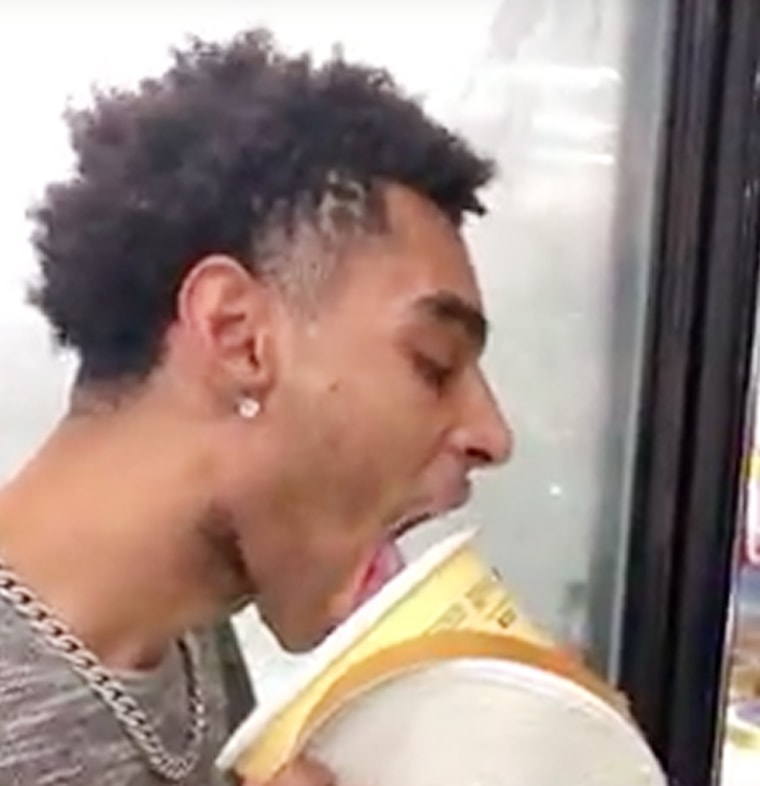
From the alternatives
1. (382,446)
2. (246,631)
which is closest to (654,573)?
(246,631)

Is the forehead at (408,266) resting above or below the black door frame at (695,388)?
above

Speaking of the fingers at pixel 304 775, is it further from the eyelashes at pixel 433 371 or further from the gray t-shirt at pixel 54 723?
the eyelashes at pixel 433 371

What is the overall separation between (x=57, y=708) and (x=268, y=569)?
11cm

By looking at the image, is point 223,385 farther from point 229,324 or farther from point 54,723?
point 54,723

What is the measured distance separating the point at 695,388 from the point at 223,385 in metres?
0.47

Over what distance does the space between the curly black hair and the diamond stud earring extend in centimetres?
4

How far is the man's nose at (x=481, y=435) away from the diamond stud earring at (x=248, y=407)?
90mm

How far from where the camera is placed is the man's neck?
2.59 feet

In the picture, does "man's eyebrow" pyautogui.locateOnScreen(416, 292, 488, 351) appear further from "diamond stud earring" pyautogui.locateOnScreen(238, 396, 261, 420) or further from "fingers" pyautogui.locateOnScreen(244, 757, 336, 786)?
"fingers" pyautogui.locateOnScreen(244, 757, 336, 786)

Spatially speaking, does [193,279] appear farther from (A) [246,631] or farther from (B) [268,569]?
(A) [246,631]

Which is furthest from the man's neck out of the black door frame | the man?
the black door frame

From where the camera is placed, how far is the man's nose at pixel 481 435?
2.78 feet

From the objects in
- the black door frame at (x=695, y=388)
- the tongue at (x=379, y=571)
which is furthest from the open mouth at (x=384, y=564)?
the black door frame at (x=695, y=388)

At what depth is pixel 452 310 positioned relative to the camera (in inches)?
33.1
